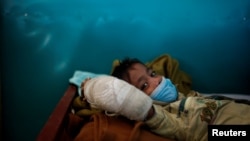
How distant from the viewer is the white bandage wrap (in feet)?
2.93

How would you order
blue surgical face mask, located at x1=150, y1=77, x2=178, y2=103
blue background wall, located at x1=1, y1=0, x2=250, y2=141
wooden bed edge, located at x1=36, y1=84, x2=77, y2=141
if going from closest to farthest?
wooden bed edge, located at x1=36, y1=84, x2=77, y2=141
blue surgical face mask, located at x1=150, y1=77, x2=178, y2=103
blue background wall, located at x1=1, y1=0, x2=250, y2=141

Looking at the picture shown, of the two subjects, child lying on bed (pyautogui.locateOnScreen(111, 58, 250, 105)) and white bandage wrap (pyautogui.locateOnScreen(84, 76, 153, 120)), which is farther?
child lying on bed (pyautogui.locateOnScreen(111, 58, 250, 105))

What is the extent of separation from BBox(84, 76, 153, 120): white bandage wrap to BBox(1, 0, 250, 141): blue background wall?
72 cm

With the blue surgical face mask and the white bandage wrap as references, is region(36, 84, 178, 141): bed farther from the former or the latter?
the blue surgical face mask

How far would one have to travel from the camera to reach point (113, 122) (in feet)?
3.20

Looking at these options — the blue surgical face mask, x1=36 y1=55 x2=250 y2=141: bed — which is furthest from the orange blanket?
the blue surgical face mask

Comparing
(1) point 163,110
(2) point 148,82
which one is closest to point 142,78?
(2) point 148,82

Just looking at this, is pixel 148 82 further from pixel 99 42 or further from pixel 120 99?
pixel 99 42

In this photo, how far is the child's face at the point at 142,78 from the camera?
1241 mm

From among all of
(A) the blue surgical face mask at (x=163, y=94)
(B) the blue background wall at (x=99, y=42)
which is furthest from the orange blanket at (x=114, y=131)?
(B) the blue background wall at (x=99, y=42)

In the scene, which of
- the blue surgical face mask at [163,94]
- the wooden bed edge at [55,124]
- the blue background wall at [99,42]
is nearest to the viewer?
the wooden bed edge at [55,124]

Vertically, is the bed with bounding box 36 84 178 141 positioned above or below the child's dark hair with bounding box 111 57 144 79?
below

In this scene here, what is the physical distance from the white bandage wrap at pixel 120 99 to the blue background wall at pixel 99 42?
720mm

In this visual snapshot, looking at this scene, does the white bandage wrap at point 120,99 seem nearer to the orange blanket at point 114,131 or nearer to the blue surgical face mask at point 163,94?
the orange blanket at point 114,131
